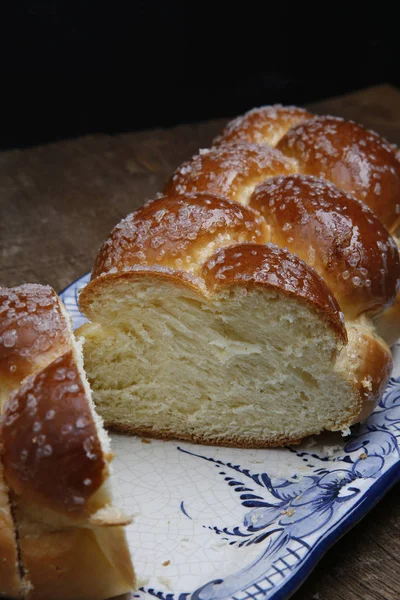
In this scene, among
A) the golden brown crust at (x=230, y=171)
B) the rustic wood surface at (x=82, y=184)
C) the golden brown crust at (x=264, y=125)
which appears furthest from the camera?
the rustic wood surface at (x=82, y=184)

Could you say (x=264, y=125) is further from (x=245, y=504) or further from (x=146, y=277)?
(x=245, y=504)

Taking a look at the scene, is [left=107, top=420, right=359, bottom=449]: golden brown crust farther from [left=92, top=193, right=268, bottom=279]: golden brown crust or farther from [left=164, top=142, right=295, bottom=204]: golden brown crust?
[left=164, top=142, right=295, bottom=204]: golden brown crust

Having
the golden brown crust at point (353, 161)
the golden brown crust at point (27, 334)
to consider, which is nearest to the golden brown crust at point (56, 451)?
the golden brown crust at point (27, 334)

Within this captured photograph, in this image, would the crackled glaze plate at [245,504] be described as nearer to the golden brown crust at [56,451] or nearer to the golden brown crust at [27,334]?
the golden brown crust at [56,451]

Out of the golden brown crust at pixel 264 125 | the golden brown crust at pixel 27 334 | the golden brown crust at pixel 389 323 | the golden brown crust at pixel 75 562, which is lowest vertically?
the golden brown crust at pixel 75 562

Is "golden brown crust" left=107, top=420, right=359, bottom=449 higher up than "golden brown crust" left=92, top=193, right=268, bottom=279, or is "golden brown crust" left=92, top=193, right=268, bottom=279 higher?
"golden brown crust" left=92, top=193, right=268, bottom=279

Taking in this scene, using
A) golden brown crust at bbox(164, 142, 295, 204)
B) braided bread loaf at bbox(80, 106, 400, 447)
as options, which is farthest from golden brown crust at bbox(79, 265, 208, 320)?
golden brown crust at bbox(164, 142, 295, 204)
